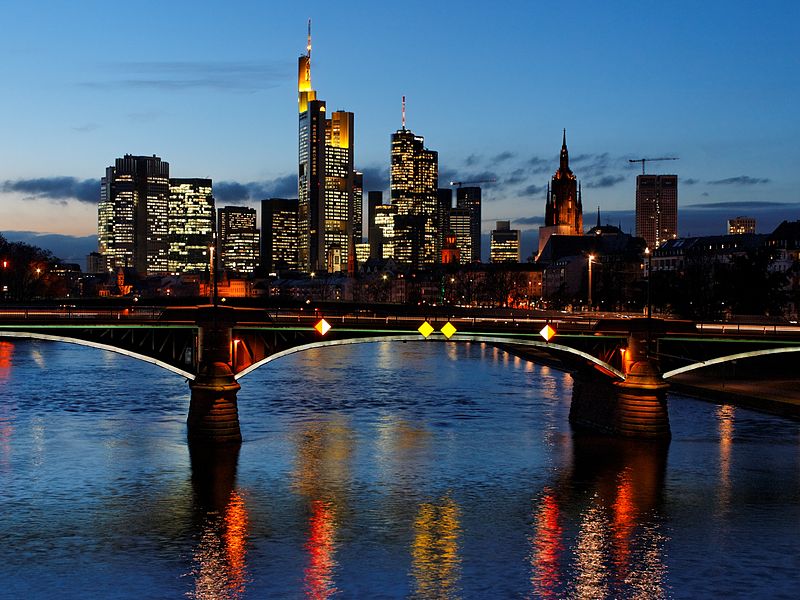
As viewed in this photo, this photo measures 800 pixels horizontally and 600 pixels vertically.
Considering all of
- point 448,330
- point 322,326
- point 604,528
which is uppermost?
point 322,326

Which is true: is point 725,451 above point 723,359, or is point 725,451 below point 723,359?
below

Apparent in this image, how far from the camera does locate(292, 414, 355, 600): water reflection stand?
148 ft

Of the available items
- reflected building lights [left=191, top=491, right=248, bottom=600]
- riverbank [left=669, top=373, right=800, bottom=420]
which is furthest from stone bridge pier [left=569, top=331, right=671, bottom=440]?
reflected building lights [left=191, top=491, right=248, bottom=600]

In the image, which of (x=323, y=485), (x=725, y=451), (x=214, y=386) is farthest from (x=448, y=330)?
(x=725, y=451)

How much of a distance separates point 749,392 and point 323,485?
48.0 metres

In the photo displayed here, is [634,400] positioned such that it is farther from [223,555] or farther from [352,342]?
[223,555]

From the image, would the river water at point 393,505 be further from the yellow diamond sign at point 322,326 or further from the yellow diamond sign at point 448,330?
the yellow diamond sign at point 322,326

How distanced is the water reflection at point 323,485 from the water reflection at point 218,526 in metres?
2.92

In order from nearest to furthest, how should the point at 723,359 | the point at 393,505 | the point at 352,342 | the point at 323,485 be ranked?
the point at 393,505 → the point at 323,485 → the point at 352,342 → the point at 723,359

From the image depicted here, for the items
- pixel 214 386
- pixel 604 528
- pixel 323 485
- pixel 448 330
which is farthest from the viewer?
pixel 448 330

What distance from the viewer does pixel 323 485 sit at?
59.9 m

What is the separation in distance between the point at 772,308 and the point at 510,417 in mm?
68705

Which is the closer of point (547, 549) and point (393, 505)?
point (547, 549)

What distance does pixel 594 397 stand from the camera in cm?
7988
